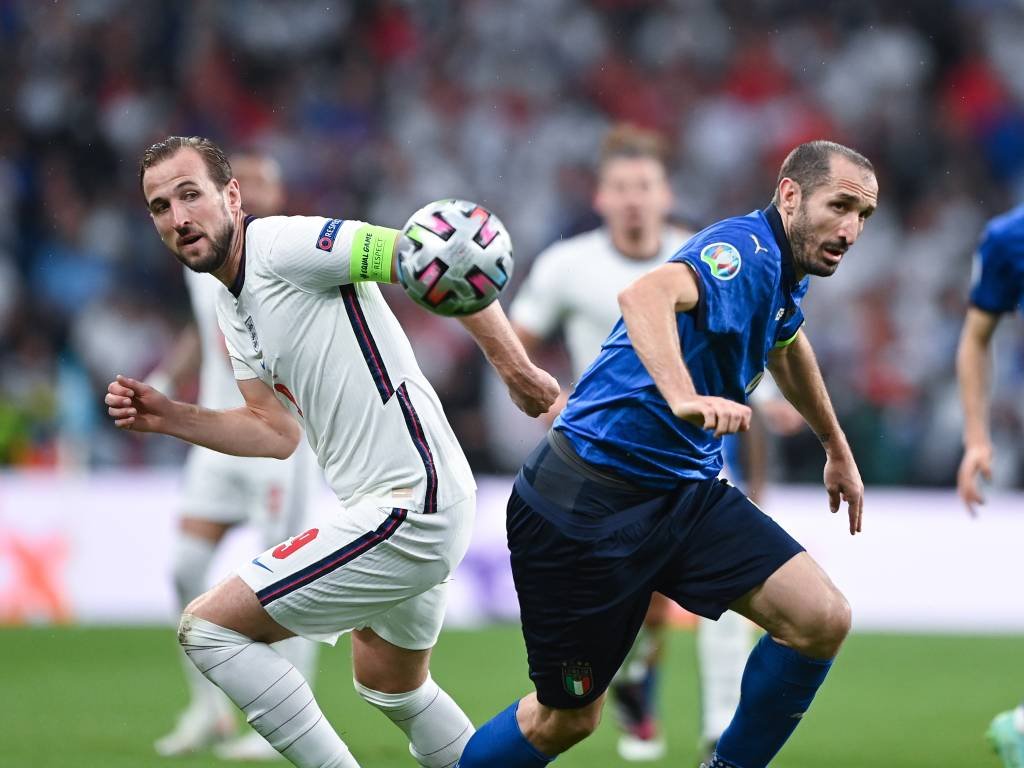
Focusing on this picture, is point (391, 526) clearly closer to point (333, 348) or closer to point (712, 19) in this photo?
point (333, 348)

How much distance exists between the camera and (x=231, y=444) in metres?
4.84

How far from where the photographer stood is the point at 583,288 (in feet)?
23.0

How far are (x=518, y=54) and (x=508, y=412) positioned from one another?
4.94m

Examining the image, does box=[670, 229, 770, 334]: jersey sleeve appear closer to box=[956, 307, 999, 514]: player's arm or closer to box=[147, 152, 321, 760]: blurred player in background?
box=[956, 307, 999, 514]: player's arm

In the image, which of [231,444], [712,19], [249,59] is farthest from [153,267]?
[231,444]

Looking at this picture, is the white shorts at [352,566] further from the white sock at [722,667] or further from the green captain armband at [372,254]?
the white sock at [722,667]

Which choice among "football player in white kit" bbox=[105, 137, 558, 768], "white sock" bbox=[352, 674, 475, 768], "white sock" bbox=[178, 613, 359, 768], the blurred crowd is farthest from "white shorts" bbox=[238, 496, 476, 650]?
the blurred crowd

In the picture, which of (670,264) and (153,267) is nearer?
(670,264)

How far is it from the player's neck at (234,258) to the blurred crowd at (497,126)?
865 centimetres

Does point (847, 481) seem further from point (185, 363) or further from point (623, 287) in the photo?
point (185, 363)

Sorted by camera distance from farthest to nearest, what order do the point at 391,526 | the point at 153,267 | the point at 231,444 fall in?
the point at 153,267 → the point at 231,444 → the point at 391,526

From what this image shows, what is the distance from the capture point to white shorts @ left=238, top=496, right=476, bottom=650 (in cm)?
450

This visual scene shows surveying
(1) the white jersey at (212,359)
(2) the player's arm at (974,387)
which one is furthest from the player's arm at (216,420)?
(2) the player's arm at (974,387)

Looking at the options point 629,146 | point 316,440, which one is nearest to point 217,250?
point 316,440
